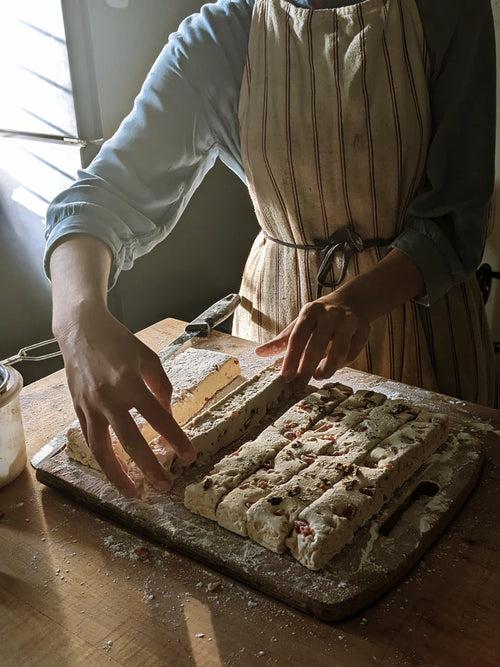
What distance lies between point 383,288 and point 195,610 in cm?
63

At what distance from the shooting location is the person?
4.00 ft

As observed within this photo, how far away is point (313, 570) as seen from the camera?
2.88 ft

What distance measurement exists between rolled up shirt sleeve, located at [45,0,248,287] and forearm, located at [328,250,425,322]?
1.51 feet

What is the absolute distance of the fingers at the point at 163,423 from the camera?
36.7 inches

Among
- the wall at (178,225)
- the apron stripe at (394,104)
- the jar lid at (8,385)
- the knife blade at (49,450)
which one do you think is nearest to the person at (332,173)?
the apron stripe at (394,104)

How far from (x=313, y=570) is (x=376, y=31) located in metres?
0.98

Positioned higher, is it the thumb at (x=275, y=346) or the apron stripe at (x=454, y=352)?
the thumb at (x=275, y=346)

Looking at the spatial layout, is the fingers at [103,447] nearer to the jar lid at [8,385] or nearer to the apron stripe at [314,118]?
the jar lid at [8,385]

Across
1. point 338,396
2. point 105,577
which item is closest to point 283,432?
point 338,396

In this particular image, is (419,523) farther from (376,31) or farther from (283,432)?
(376,31)

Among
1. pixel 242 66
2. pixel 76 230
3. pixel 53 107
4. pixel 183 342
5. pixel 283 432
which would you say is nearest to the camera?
pixel 283 432

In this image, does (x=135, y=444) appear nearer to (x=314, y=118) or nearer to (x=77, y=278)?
(x=77, y=278)

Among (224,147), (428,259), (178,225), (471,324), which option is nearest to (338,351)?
(428,259)

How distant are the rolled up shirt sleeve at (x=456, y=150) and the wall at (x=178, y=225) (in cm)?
117
